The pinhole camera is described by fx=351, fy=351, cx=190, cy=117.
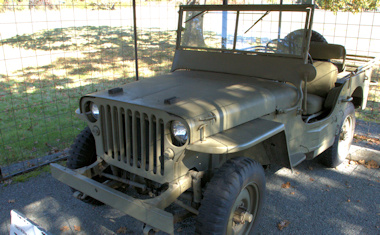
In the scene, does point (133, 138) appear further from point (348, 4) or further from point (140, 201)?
point (348, 4)

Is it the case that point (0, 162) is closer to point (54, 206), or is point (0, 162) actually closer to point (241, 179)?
point (54, 206)

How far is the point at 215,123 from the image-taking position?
2816 mm

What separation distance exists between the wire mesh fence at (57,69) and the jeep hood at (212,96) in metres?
2.38

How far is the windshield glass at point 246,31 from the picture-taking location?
12.5ft

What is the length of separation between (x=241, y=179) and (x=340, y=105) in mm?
2272

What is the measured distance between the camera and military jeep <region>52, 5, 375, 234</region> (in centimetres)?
273

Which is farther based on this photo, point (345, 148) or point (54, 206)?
point (345, 148)

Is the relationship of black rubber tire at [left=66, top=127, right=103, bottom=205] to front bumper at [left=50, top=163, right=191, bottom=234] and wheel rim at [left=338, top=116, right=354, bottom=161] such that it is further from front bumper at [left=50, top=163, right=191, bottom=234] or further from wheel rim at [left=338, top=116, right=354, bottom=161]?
wheel rim at [left=338, top=116, right=354, bottom=161]

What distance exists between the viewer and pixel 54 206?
3.87m

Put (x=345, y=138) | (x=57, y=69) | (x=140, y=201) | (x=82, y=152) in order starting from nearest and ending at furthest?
1. (x=140, y=201)
2. (x=82, y=152)
3. (x=345, y=138)
4. (x=57, y=69)

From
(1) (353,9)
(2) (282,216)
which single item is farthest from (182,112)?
(1) (353,9)

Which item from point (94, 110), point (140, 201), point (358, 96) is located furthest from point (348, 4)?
point (140, 201)

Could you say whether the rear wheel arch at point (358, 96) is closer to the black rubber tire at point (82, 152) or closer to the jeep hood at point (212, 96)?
the jeep hood at point (212, 96)

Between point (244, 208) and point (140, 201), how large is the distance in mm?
893
